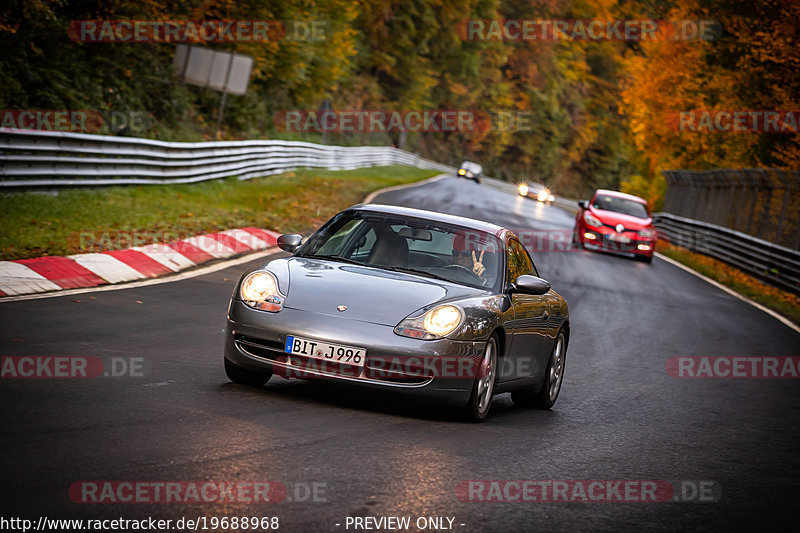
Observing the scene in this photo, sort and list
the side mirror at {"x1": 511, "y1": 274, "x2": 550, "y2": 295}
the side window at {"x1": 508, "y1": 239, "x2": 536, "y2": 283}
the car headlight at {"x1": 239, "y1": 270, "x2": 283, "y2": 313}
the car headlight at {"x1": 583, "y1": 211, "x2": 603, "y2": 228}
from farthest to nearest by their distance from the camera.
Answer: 1. the car headlight at {"x1": 583, "y1": 211, "x2": 603, "y2": 228}
2. the side window at {"x1": 508, "y1": 239, "x2": 536, "y2": 283}
3. the side mirror at {"x1": 511, "y1": 274, "x2": 550, "y2": 295}
4. the car headlight at {"x1": 239, "y1": 270, "x2": 283, "y2": 313}

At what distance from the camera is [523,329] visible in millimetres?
8102

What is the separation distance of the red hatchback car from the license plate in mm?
21069

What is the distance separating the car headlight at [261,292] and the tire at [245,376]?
47cm

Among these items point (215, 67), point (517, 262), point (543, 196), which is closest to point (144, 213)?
point (517, 262)

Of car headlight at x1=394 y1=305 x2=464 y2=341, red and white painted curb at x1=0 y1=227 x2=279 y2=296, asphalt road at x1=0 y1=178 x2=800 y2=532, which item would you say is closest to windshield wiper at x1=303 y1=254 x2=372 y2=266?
asphalt road at x1=0 y1=178 x2=800 y2=532

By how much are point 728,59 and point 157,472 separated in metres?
39.8

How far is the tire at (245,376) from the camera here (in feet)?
24.2

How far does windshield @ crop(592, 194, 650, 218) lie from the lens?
91.7 feet

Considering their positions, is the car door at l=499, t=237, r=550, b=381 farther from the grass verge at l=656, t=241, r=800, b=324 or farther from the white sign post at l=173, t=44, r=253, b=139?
the white sign post at l=173, t=44, r=253, b=139

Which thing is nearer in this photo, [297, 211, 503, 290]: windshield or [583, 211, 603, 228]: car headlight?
[297, 211, 503, 290]: windshield

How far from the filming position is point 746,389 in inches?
444

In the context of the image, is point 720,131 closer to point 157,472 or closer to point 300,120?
point 300,120

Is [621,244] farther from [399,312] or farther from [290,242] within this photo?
[399,312]

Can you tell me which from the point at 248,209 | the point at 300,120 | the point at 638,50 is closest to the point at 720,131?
the point at 300,120
